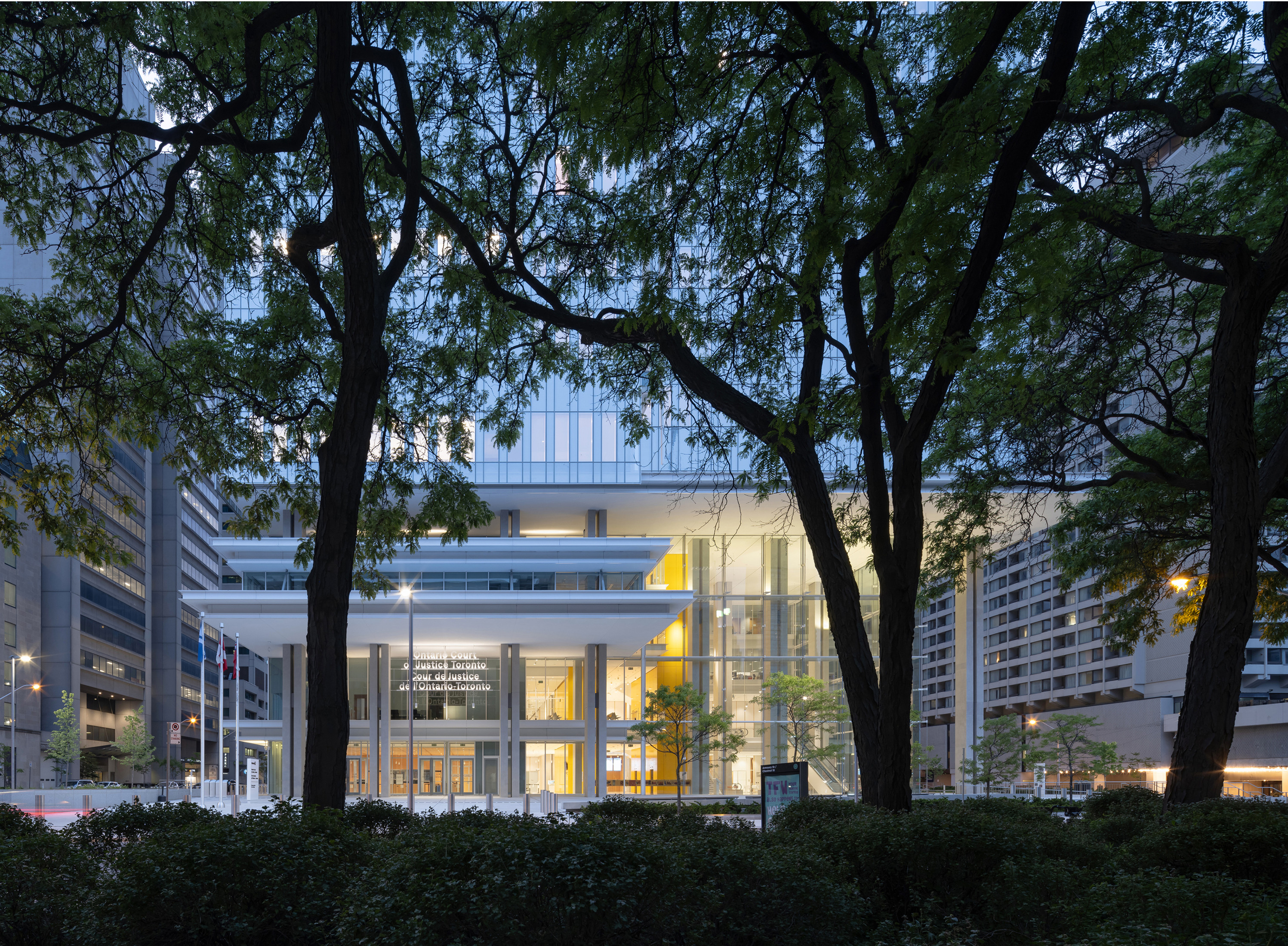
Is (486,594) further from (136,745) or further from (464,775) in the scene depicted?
(136,745)

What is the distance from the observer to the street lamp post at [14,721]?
72.8m

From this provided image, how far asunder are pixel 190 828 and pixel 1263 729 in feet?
276

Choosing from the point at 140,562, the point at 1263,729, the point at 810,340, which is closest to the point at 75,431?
the point at 810,340

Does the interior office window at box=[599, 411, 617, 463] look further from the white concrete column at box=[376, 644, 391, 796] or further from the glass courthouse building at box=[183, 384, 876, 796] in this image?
the white concrete column at box=[376, 644, 391, 796]

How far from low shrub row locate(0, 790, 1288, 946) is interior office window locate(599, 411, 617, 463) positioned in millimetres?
37684

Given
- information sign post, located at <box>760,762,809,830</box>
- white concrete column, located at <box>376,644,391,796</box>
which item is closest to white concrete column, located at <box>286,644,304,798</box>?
white concrete column, located at <box>376,644,391,796</box>

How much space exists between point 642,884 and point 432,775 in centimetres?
4362

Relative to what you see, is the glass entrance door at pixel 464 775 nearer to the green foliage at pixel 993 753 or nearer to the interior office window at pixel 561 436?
the interior office window at pixel 561 436

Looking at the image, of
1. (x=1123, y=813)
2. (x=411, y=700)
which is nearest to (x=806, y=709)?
(x=411, y=700)

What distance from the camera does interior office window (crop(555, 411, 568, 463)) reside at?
4700cm

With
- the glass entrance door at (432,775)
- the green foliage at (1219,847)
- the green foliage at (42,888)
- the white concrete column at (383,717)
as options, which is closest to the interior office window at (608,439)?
the white concrete column at (383,717)

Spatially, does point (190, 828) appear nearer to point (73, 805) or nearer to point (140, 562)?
point (73, 805)

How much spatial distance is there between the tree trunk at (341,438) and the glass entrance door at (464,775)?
3919cm

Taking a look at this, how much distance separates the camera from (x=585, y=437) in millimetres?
47156
